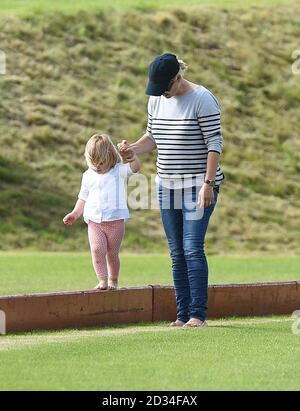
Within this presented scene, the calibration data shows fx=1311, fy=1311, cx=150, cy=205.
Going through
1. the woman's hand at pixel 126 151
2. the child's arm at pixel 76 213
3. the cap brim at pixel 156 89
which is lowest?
the child's arm at pixel 76 213

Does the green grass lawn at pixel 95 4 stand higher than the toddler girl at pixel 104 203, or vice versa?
the green grass lawn at pixel 95 4

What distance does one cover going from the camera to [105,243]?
33.9ft

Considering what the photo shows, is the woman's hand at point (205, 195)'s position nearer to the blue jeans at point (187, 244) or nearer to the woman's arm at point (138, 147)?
the blue jeans at point (187, 244)

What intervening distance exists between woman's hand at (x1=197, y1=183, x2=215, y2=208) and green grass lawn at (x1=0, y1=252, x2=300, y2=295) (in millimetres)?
2974

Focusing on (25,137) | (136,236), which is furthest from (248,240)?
(25,137)

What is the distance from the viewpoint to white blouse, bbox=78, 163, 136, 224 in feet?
33.2

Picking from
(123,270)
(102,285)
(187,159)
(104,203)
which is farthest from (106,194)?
(123,270)

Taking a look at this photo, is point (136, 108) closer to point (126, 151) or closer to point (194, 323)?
point (126, 151)

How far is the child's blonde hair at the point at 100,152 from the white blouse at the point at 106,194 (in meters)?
0.09

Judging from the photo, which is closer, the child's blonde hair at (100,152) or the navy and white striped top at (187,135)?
the navy and white striped top at (187,135)

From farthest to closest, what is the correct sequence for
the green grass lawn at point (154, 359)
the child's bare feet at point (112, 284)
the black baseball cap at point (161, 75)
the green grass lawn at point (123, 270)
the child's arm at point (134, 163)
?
the green grass lawn at point (123, 270)
the child's bare feet at point (112, 284)
the child's arm at point (134, 163)
the black baseball cap at point (161, 75)
the green grass lawn at point (154, 359)

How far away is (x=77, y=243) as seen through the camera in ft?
70.1

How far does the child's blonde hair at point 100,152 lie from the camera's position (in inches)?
396

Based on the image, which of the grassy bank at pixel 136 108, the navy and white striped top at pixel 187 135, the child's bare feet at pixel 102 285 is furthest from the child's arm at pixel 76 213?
the grassy bank at pixel 136 108
